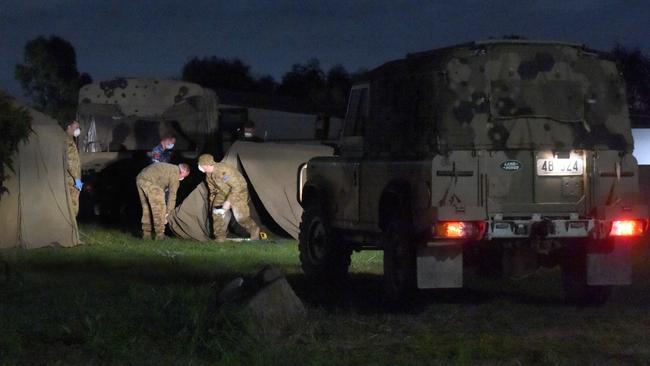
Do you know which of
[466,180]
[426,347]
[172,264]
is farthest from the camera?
[172,264]

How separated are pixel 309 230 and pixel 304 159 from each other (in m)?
6.67

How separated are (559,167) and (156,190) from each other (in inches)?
397

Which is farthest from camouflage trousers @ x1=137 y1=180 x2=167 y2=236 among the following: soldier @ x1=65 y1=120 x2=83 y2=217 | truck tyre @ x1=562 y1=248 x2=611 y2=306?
truck tyre @ x1=562 y1=248 x2=611 y2=306

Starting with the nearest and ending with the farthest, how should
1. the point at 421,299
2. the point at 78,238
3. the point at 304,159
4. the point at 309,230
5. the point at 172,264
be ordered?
1. the point at 421,299
2. the point at 309,230
3. the point at 172,264
4. the point at 78,238
5. the point at 304,159

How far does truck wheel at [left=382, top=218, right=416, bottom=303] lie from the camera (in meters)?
12.4

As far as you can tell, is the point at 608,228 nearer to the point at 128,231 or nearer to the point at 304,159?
the point at 304,159

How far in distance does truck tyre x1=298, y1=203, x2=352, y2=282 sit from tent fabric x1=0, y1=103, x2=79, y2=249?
19.1 feet

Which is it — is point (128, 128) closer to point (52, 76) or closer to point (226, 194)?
point (226, 194)

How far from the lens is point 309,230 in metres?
15.6

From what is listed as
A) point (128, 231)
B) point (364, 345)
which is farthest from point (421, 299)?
point (128, 231)

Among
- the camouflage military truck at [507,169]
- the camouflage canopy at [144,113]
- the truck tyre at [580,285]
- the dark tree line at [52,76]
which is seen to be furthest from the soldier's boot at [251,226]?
the dark tree line at [52,76]

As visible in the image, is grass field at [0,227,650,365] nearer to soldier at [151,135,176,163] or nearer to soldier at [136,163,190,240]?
soldier at [136,163,190,240]

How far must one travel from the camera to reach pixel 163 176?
20969mm

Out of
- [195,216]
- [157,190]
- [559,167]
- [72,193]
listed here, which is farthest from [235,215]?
[559,167]
